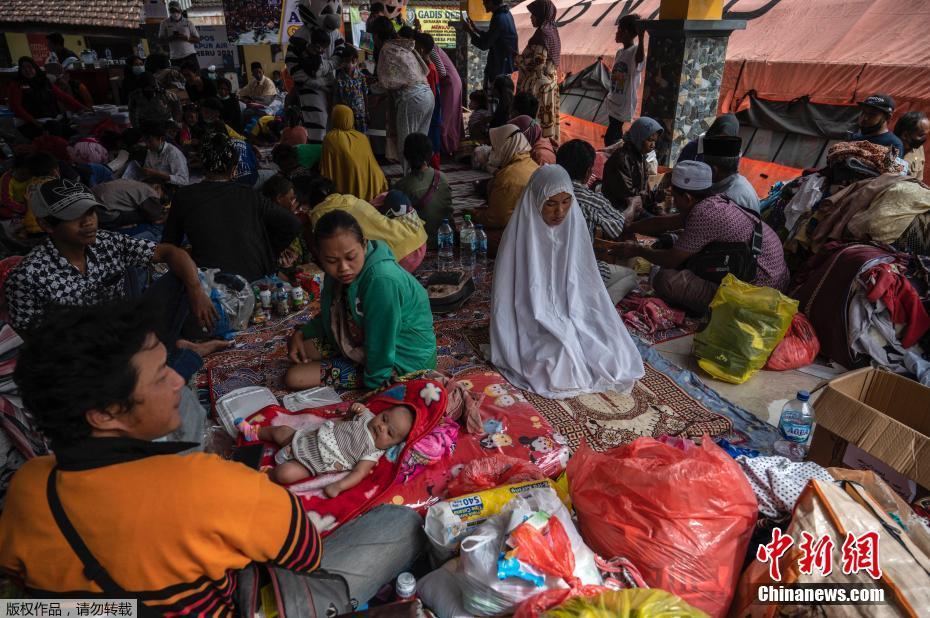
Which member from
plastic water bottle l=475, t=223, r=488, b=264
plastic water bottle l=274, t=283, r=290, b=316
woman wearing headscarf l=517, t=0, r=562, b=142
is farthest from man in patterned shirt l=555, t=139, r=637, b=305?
woman wearing headscarf l=517, t=0, r=562, b=142

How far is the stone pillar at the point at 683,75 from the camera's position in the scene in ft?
23.0

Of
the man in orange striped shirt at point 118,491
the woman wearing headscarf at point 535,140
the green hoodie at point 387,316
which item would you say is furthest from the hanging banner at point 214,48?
the man in orange striped shirt at point 118,491

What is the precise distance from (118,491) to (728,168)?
465cm

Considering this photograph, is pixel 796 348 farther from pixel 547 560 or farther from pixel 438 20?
pixel 438 20

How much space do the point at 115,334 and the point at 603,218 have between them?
3.95 m

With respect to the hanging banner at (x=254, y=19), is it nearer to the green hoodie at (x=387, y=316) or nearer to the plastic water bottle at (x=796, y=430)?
the green hoodie at (x=387, y=316)

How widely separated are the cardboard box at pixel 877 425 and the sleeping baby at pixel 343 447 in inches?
69.9

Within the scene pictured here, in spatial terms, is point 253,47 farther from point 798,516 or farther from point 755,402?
Answer: point 798,516

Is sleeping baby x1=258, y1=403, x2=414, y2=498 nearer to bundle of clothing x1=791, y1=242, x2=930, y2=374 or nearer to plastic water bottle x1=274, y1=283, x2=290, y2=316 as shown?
plastic water bottle x1=274, y1=283, x2=290, y2=316

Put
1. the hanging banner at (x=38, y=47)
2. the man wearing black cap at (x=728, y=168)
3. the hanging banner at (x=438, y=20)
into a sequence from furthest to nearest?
the hanging banner at (x=438, y=20) < the hanging banner at (x=38, y=47) < the man wearing black cap at (x=728, y=168)

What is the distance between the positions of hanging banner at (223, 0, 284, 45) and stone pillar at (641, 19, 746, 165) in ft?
23.3

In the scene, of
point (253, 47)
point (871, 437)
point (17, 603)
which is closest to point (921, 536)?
point (871, 437)

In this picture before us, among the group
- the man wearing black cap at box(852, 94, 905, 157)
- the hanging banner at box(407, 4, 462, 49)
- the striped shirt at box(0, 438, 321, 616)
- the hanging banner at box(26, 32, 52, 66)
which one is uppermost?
the hanging banner at box(407, 4, 462, 49)

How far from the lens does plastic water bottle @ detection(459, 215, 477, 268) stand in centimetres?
518
